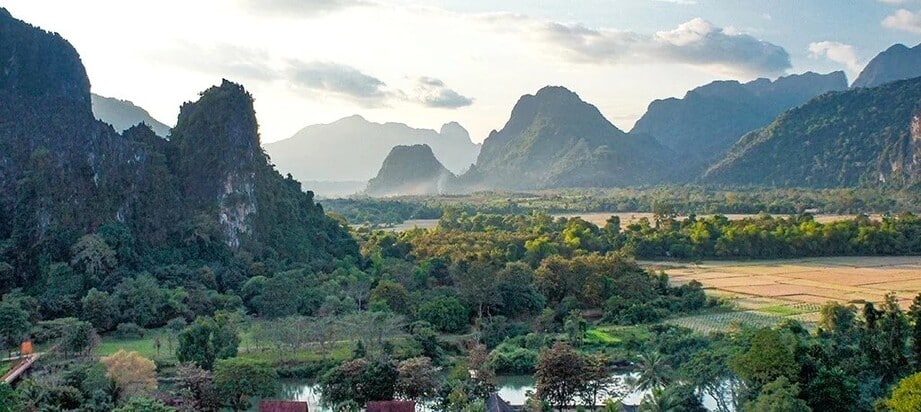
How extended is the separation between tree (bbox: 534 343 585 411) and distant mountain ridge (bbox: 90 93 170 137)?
73.8m

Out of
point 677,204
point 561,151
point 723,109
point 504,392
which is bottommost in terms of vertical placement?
point 504,392

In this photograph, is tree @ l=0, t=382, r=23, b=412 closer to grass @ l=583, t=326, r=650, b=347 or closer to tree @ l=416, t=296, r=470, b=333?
tree @ l=416, t=296, r=470, b=333

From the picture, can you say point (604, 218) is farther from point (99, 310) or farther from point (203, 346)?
point (203, 346)

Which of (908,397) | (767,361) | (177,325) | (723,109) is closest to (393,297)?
(177,325)

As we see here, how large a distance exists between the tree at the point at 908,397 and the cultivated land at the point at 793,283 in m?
14.5

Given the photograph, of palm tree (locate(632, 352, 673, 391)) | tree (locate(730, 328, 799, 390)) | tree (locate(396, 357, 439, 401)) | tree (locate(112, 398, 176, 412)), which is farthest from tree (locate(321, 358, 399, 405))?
tree (locate(730, 328, 799, 390))

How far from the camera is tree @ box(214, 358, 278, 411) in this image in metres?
20.0

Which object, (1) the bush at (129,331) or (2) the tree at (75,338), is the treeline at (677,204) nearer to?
(1) the bush at (129,331)

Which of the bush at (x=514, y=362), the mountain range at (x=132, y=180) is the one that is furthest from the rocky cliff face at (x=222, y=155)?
the bush at (x=514, y=362)

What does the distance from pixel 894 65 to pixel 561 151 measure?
6350cm

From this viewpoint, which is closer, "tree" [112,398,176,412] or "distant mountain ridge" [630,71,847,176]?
"tree" [112,398,176,412]

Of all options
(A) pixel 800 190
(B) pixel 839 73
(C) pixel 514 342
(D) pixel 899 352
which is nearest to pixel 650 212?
(A) pixel 800 190

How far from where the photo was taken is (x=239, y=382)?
2005 centimetres

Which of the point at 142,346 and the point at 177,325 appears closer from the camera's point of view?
the point at 142,346
